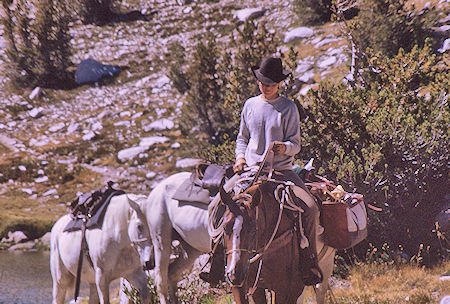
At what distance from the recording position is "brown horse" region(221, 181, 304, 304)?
164 inches

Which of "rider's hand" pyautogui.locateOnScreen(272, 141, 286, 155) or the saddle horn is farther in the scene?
"rider's hand" pyautogui.locateOnScreen(272, 141, 286, 155)

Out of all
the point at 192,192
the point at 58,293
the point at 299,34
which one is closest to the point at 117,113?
the point at 299,34

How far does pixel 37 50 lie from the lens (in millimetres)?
42000

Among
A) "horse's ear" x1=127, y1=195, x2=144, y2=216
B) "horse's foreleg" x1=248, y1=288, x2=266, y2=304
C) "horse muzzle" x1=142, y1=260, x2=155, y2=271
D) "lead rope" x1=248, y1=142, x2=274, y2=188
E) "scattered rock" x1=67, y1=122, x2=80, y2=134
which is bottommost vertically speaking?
"scattered rock" x1=67, y1=122, x2=80, y2=134

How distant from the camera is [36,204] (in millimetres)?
25781

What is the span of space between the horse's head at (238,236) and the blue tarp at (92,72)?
40.4 metres

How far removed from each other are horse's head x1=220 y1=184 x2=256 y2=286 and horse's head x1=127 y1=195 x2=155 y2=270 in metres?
3.62

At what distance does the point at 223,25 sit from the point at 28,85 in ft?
64.4

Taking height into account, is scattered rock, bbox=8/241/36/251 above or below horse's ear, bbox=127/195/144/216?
below

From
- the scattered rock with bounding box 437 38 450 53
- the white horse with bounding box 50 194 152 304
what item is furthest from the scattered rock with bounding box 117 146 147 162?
the white horse with bounding box 50 194 152 304

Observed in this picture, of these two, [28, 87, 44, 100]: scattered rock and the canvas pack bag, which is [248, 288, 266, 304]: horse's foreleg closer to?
the canvas pack bag

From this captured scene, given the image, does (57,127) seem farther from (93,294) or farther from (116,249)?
(116,249)

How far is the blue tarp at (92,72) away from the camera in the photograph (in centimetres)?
4262

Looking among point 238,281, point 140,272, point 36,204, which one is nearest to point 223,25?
point 36,204
